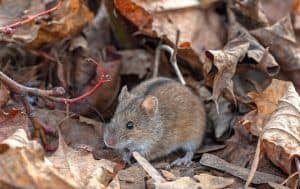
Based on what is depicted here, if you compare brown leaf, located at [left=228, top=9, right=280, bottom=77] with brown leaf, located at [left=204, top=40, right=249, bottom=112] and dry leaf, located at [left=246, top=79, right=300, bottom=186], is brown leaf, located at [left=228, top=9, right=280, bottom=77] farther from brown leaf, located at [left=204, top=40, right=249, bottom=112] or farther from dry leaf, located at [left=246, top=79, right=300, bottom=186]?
dry leaf, located at [left=246, top=79, right=300, bottom=186]

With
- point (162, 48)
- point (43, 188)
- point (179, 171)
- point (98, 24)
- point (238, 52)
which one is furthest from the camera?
point (98, 24)

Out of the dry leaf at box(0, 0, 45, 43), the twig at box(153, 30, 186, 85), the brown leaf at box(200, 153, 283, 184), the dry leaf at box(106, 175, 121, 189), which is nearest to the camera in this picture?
the dry leaf at box(106, 175, 121, 189)

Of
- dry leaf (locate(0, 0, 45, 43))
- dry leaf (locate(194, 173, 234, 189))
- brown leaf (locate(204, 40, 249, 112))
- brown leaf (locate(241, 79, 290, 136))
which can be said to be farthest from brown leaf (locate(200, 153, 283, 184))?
dry leaf (locate(0, 0, 45, 43))

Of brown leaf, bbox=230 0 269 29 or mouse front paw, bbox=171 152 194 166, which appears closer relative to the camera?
mouse front paw, bbox=171 152 194 166

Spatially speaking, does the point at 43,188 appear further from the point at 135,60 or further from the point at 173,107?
the point at 135,60

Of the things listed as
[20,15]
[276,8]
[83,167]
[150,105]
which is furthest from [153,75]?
[276,8]

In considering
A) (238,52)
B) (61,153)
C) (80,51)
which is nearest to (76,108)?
(80,51)

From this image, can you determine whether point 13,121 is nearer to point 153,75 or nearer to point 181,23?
point 153,75
